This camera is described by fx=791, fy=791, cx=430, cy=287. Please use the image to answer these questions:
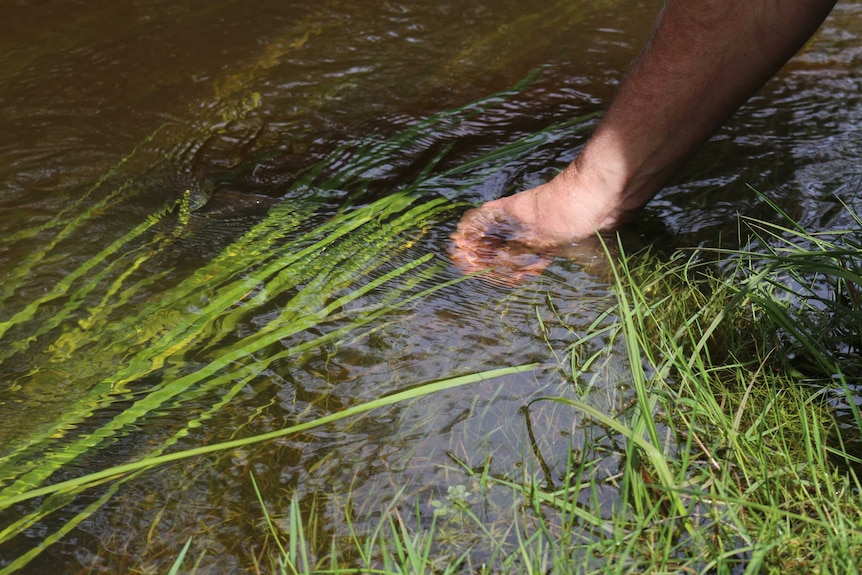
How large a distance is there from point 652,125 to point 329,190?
2.76 ft

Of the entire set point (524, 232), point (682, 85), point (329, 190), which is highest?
point (682, 85)

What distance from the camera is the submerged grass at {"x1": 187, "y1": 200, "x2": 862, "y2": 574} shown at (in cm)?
104

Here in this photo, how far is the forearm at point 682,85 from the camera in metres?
1.62

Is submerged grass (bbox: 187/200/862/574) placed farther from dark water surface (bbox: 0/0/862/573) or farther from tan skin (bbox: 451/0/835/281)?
tan skin (bbox: 451/0/835/281)

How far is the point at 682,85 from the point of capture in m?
1.74

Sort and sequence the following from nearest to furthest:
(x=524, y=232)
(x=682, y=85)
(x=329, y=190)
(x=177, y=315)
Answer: (x=177, y=315) → (x=682, y=85) → (x=524, y=232) → (x=329, y=190)

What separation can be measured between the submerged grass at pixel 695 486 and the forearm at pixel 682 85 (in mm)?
434

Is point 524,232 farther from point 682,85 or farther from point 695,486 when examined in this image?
point 695,486

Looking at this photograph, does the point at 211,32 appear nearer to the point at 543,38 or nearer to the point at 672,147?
the point at 543,38

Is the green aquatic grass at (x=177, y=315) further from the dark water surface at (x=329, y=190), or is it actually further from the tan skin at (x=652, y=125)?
the tan skin at (x=652, y=125)

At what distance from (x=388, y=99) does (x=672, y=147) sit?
3.50 feet

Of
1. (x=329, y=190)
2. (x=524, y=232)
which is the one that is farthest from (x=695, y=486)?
(x=329, y=190)

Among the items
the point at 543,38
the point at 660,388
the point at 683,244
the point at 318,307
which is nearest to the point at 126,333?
the point at 318,307

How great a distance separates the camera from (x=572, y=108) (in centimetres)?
252
